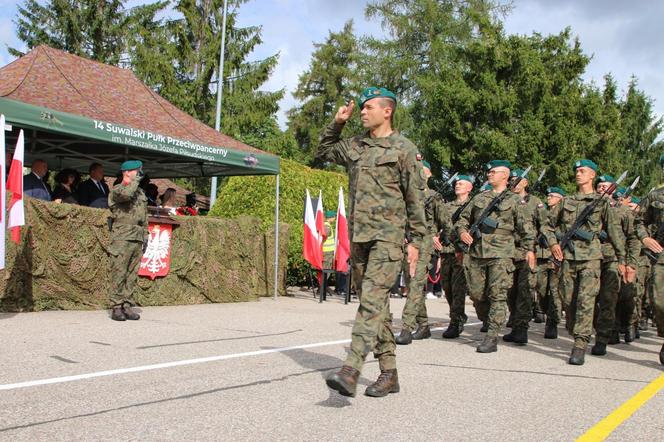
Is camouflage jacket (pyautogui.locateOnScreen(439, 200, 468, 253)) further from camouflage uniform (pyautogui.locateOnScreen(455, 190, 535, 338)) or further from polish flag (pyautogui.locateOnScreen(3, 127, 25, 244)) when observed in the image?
polish flag (pyautogui.locateOnScreen(3, 127, 25, 244))

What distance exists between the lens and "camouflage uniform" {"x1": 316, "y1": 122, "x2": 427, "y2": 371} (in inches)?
200

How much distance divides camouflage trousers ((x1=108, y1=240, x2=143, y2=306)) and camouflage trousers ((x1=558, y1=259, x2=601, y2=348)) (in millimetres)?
5279

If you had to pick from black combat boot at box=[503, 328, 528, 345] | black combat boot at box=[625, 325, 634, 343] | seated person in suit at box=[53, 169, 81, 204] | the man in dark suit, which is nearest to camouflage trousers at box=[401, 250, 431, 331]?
black combat boot at box=[503, 328, 528, 345]

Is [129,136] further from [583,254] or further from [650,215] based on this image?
[650,215]

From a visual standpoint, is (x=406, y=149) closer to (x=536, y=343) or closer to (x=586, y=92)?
(x=536, y=343)

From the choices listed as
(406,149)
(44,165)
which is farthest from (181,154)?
(406,149)

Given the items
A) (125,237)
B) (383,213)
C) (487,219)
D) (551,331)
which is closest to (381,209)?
(383,213)

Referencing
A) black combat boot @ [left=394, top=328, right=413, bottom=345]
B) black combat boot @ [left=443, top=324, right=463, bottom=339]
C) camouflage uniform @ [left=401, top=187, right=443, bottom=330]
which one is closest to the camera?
black combat boot @ [left=394, top=328, right=413, bottom=345]

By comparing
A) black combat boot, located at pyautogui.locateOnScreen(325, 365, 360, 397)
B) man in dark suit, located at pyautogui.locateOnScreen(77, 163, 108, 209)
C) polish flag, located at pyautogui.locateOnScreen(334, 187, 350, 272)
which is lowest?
black combat boot, located at pyautogui.locateOnScreen(325, 365, 360, 397)

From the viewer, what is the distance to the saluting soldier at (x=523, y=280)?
28.4ft

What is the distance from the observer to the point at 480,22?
114 feet

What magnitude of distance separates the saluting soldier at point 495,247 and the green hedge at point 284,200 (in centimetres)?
971

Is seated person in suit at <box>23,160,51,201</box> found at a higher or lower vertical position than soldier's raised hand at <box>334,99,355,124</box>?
lower

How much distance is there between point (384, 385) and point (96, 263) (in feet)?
21.1
